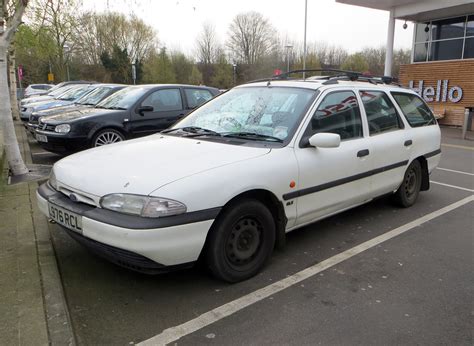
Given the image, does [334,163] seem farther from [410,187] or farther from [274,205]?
[410,187]

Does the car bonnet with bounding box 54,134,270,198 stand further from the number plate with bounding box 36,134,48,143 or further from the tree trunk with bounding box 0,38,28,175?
the number plate with bounding box 36,134,48,143

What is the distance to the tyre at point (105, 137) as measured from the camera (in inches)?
312

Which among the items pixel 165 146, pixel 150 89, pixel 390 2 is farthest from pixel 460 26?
pixel 165 146

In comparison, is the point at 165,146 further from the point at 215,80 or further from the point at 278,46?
the point at 278,46

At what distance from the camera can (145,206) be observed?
9.50 feet

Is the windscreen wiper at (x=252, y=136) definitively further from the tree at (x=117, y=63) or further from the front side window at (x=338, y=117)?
the tree at (x=117, y=63)

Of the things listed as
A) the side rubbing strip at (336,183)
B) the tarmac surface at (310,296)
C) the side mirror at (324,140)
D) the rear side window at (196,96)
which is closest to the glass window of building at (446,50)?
the rear side window at (196,96)

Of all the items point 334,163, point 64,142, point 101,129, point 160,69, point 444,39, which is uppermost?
point 444,39

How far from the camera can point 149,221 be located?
2.87 m

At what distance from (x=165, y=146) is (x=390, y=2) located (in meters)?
17.4

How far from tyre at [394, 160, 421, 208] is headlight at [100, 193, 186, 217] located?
3.54 metres

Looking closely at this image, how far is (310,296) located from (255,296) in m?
0.43

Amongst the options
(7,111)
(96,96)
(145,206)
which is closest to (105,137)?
(7,111)

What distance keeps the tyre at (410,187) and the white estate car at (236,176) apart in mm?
259
